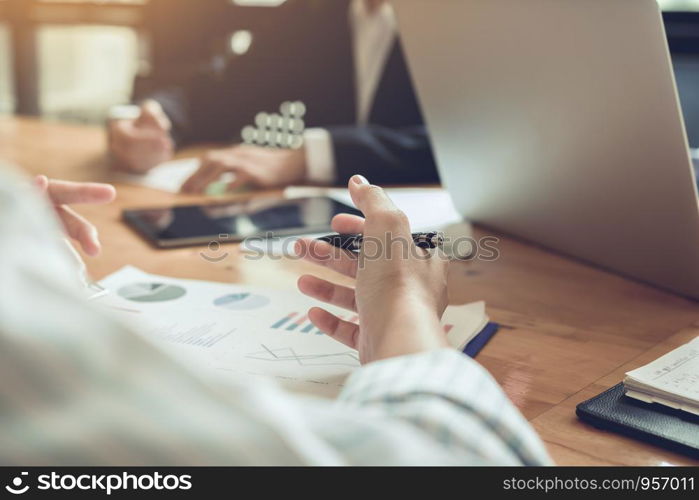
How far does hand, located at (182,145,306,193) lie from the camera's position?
4.57ft

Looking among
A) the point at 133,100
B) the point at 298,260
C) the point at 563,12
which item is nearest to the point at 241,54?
the point at 133,100

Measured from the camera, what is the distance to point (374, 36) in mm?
2129

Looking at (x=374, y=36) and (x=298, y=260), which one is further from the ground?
(x=374, y=36)

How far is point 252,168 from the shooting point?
1.42 meters

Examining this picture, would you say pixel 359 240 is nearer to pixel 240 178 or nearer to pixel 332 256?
pixel 332 256

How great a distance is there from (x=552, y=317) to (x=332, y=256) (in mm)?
263

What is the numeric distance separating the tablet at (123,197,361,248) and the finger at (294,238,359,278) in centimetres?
35

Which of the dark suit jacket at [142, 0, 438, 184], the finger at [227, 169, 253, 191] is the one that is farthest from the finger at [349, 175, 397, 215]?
the dark suit jacket at [142, 0, 438, 184]

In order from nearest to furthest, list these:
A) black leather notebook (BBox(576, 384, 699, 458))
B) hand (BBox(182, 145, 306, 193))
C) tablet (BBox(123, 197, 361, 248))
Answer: black leather notebook (BBox(576, 384, 699, 458)), tablet (BBox(123, 197, 361, 248)), hand (BBox(182, 145, 306, 193))

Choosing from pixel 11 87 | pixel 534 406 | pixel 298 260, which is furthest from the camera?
pixel 11 87

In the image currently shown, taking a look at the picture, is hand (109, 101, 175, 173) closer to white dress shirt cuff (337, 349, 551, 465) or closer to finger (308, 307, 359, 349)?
finger (308, 307, 359, 349)

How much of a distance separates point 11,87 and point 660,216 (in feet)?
13.0

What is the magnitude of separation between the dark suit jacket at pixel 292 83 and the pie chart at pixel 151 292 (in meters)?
1.06
